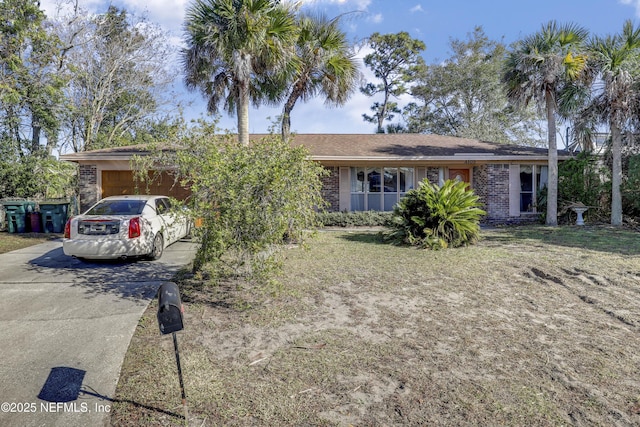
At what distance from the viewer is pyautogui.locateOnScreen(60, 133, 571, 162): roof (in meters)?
14.5

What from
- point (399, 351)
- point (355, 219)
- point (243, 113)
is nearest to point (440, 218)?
point (355, 219)

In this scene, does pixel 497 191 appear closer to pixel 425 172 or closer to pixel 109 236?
pixel 425 172

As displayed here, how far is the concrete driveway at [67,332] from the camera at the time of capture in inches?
123

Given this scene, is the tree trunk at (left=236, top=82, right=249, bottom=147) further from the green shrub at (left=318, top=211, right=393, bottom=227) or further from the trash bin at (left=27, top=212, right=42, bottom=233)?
the trash bin at (left=27, top=212, right=42, bottom=233)

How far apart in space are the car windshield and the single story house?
6.13m

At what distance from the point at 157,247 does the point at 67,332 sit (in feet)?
12.9

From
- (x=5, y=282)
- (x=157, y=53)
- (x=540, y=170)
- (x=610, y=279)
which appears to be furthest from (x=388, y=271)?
(x=157, y=53)

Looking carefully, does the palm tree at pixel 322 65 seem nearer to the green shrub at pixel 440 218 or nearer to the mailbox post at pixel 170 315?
the green shrub at pixel 440 218

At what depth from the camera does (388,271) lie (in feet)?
23.6

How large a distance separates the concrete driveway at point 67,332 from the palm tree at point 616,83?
1458 cm

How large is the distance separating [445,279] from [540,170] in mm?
12124

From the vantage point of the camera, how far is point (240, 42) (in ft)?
34.5

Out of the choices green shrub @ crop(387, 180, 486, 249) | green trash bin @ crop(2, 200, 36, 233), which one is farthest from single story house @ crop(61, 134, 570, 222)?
green shrub @ crop(387, 180, 486, 249)

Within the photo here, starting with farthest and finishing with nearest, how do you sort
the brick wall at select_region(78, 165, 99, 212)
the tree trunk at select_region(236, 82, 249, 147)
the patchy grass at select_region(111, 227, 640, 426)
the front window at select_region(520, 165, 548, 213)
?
the front window at select_region(520, 165, 548, 213) → the brick wall at select_region(78, 165, 99, 212) → the tree trunk at select_region(236, 82, 249, 147) → the patchy grass at select_region(111, 227, 640, 426)
